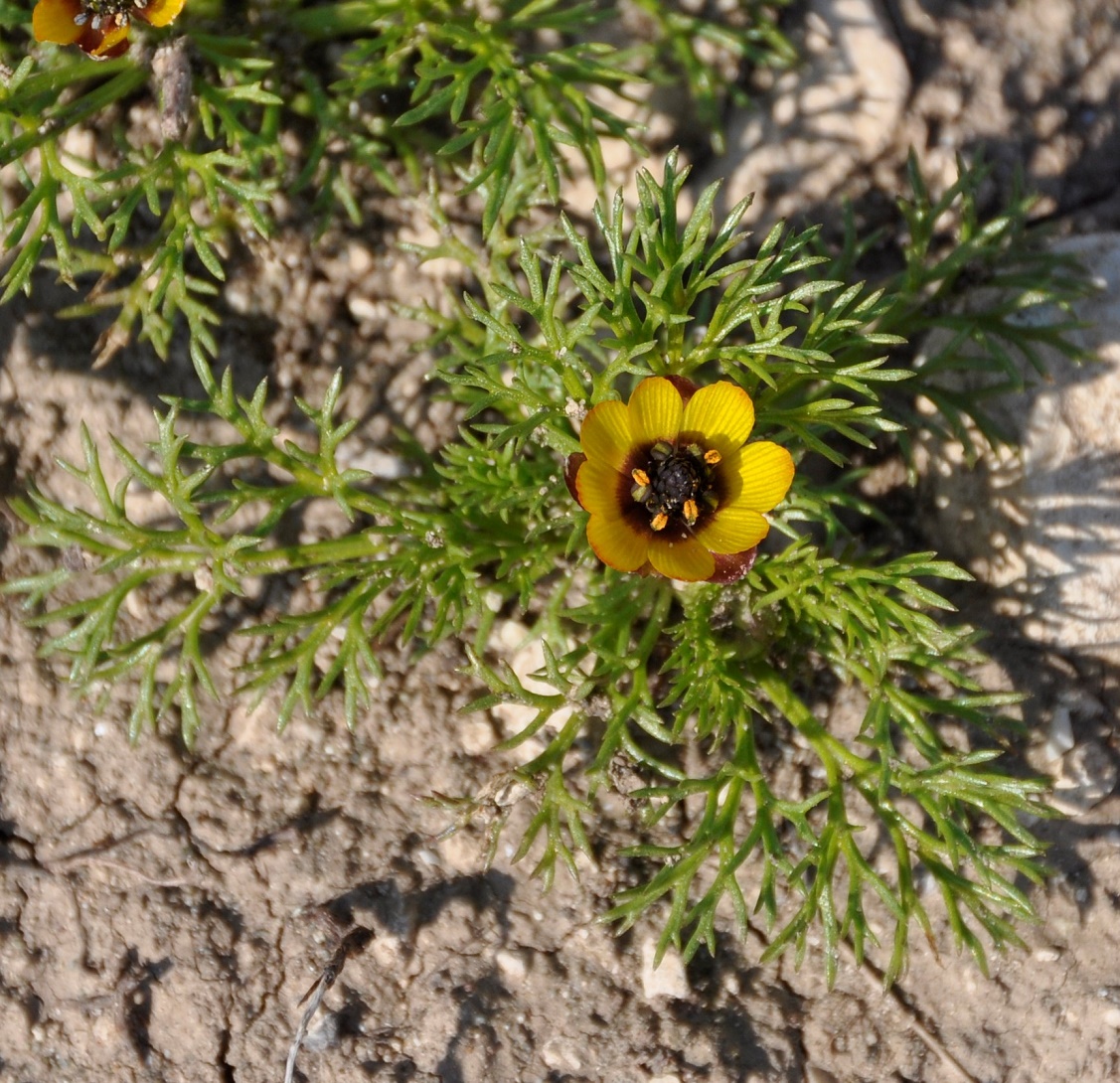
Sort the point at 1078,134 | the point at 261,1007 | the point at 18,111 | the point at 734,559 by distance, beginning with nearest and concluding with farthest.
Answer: the point at 734,559 < the point at 18,111 < the point at 261,1007 < the point at 1078,134

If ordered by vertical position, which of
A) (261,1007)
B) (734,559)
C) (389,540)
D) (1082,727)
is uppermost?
(734,559)

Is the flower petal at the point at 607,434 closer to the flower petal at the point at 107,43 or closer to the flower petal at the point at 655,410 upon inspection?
the flower petal at the point at 655,410

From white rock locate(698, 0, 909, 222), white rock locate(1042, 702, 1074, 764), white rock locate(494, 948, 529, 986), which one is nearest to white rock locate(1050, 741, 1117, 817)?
white rock locate(1042, 702, 1074, 764)

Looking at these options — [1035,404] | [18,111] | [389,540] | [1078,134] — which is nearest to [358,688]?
[389,540]

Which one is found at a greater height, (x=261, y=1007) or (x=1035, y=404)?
(x=1035, y=404)

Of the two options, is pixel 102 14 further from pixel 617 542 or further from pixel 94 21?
pixel 617 542

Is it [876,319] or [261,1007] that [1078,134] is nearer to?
[876,319]
